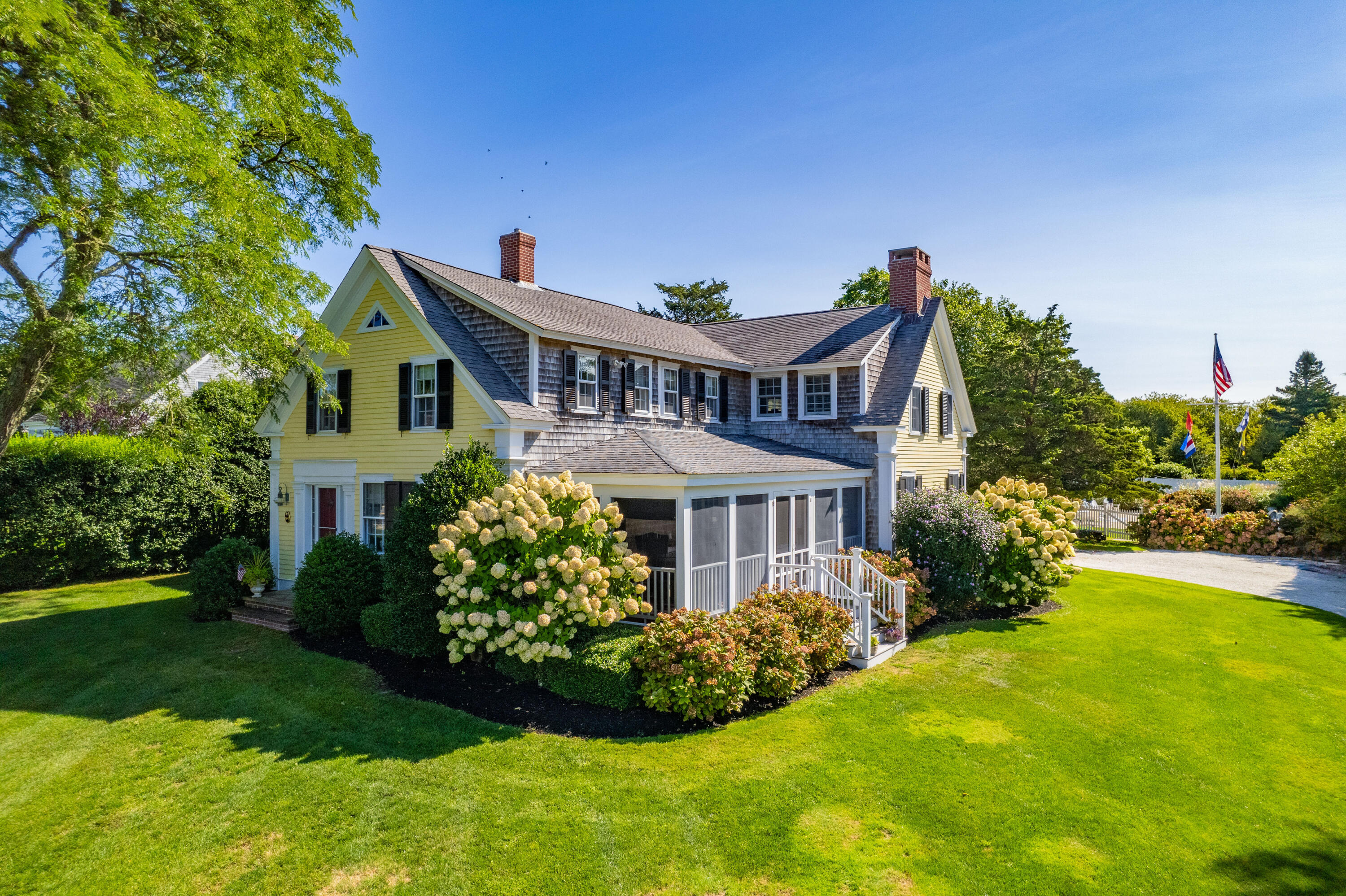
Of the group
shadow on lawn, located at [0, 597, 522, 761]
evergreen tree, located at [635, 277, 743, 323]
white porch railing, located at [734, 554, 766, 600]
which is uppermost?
evergreen tree, located at [635, 277, 743, 323]

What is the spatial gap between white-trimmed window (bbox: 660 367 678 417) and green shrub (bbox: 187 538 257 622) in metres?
11.3

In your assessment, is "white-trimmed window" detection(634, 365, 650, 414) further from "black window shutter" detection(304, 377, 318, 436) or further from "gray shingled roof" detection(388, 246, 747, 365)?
"black window shutter" detection(304, 377, 318, 436)

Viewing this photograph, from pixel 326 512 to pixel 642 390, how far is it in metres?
8.89

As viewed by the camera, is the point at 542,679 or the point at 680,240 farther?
the point at 680,240

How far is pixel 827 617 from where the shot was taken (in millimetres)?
10961

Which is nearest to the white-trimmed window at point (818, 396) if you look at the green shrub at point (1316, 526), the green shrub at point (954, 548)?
the green shrub at point (954, 548)

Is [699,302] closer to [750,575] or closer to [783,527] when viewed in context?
[783,527]

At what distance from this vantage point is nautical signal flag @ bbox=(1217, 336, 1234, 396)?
25953mm

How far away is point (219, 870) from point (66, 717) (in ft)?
20.5

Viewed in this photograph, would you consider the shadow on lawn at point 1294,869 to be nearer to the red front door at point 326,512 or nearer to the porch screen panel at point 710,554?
the porch screen panel at point 710,554

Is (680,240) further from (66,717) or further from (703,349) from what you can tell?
(66,717)

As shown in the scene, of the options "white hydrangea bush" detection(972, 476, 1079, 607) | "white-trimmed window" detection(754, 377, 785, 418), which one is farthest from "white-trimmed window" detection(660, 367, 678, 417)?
"white hydrangea bush" detection(972, 476, 1079, 607)

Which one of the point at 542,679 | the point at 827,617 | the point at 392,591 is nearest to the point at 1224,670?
the point at 827,617

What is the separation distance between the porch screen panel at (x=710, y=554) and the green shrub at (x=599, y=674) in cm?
208
